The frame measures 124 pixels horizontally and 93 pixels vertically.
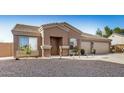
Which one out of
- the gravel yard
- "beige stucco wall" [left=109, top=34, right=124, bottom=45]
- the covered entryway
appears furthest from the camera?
the covered entryway

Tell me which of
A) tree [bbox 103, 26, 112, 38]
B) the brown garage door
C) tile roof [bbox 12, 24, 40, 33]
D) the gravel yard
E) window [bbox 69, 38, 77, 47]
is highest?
tile roof [bbox 12, 24, 40, 33]

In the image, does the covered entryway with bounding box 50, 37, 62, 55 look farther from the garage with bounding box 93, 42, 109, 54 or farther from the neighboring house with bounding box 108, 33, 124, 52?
the neighboring house with bounding box 108, 33, 124, 52

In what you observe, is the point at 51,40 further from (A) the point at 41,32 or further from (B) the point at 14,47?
(B) the point at 14,47

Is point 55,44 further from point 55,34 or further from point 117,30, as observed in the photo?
Answer: point 117,30

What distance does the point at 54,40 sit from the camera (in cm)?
870

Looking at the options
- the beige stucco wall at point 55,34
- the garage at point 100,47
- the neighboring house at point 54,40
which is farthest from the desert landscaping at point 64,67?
the beige stucco wall at point 55,34

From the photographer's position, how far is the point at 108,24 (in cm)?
748

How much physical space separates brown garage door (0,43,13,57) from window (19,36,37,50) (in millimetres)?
500

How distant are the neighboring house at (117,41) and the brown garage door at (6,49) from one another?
14.7ft

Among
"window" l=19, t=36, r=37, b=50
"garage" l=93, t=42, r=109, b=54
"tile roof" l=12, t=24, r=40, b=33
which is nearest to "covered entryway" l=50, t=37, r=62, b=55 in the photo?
"window" l=19, t=36, r=37, b=50

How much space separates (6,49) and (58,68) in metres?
2.74

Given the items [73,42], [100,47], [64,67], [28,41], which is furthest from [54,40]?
[100,47]

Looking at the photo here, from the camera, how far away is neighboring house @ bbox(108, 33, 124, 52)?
7863mm
